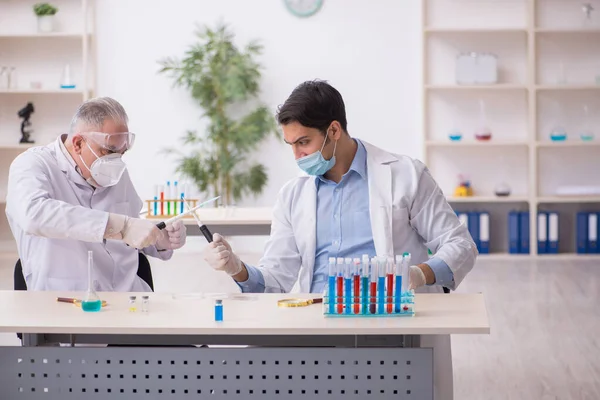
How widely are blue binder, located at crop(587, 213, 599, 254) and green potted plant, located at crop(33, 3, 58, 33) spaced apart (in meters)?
4.80

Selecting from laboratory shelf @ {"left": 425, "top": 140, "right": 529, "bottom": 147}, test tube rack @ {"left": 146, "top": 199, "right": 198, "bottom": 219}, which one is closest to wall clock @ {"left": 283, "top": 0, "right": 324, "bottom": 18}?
laboratory shelf @ {"left": 425, "top": 140, "right": 529, "bottom": 147}

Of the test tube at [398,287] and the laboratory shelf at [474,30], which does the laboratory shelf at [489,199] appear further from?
the test tube at [398,287]

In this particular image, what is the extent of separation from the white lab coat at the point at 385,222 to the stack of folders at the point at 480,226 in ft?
15.0

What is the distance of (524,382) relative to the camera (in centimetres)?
410

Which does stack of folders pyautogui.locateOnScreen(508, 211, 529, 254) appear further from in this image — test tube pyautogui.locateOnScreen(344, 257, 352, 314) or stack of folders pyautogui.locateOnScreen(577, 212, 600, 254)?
test tube pyautogui.locateOnScreen(344, 257, 352, 314)

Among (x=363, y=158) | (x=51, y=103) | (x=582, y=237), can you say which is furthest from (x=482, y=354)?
(x=51, y=103)

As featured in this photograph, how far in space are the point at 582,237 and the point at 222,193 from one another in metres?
3.05

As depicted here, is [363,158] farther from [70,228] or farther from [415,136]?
[415,136]

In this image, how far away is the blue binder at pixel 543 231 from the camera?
25.2 ft

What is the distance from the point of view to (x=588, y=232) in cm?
774

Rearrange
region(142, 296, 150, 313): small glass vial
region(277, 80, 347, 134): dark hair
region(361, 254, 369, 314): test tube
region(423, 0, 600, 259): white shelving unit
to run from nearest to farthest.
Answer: region(361, 254, 369, 314): test tube, region(142, 296, 150, 313): small glass vial, region(277, 80, 347, 134): dark hair, region(423, 0, 600, 259): white shelving unit

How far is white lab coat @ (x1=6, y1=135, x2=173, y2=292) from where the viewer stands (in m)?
2.88

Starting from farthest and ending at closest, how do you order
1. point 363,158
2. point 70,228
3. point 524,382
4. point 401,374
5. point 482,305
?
point 524,382 < point 363,158 < point 70,228 < point 482,305 < point 401,374

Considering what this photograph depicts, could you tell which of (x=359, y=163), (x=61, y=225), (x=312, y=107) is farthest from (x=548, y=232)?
(x=61, y=225)
